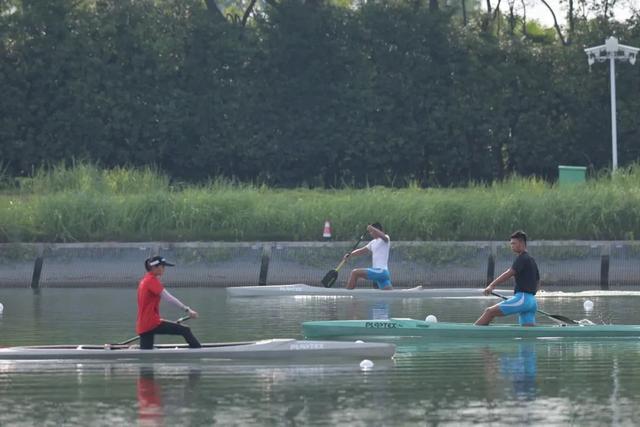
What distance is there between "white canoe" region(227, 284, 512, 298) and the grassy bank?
475 cm

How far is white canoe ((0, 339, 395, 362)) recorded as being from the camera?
792 inches

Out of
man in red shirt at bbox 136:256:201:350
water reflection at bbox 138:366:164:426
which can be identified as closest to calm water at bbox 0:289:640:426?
water reflection at bbox 138:366:164:426

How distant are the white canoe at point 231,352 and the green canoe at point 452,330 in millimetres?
2363

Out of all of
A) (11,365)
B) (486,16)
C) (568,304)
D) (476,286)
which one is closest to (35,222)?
(476,286)

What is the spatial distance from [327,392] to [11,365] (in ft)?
16.1

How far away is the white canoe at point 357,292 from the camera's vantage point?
30.4 metres

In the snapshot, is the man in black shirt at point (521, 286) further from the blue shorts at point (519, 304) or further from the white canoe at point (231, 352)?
the white canoe at point (231, 352)

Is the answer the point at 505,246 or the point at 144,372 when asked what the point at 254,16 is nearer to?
the point at 505,246

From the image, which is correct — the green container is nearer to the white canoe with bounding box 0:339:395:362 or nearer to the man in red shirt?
the white canoe with bounding box 0:339:395:362

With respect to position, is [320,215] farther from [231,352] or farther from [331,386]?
[331,386]

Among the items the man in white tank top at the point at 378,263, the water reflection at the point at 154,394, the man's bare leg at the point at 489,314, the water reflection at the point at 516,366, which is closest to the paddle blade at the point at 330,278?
the man in white tank top at the point at 378,263

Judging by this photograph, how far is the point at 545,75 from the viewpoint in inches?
1897

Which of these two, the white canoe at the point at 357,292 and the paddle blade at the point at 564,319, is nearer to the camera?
the paddle blade at the point at 564,319

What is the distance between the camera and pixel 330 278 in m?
31.7
